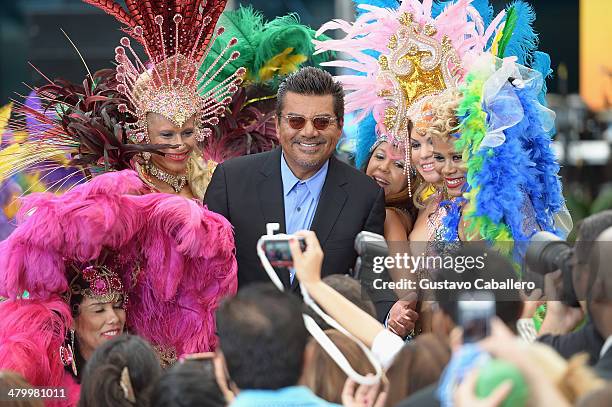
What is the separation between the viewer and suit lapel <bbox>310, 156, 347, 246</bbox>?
4.39m

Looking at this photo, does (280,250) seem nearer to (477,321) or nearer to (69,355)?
(477,321)

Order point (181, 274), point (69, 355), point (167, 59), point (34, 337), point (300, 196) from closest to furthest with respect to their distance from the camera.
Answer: point (34, 337) → point (69, 355) → point (181, 274) → point (300, 196) → point (167, 59)

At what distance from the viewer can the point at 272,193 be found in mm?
4480

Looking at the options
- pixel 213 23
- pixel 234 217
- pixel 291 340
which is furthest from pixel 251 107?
pixel 291 340

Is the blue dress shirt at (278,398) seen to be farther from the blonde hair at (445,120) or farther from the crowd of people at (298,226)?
the blonde hair at (445,120)

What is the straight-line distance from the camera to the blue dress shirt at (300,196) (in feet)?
14.7

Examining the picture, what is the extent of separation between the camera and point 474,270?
3.20m

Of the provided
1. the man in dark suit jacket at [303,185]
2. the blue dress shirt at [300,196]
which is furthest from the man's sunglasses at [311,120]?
the blue dress shirt at [300,196]

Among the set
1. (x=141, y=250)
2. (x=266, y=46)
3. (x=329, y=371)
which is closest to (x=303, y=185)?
(x=141, y=250)

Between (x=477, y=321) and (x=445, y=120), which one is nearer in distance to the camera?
(x=477, y=321)

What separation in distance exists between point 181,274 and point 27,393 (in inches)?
39.1

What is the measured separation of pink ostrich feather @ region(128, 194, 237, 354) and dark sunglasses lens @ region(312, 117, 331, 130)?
1.86ft

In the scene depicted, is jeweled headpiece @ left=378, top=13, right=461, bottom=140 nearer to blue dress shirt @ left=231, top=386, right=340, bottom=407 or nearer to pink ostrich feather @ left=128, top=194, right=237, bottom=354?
pink ostrich feather @ left=128, top=194, right=237, bottom=354

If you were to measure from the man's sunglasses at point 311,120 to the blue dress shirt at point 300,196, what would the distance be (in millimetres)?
159
